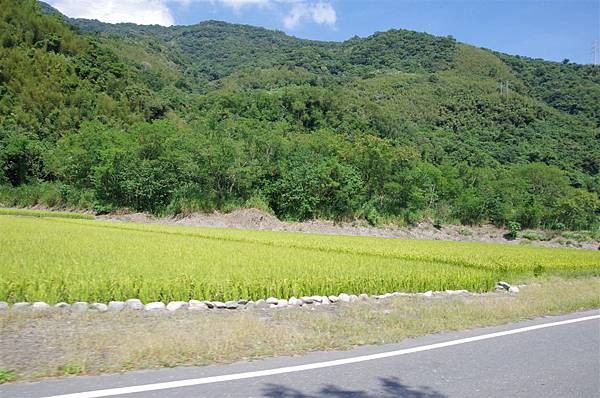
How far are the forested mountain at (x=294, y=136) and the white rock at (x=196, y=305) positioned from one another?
34872 mm

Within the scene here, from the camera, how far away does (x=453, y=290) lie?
1327cm

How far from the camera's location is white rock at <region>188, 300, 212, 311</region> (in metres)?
8.91

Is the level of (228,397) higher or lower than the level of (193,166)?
lower

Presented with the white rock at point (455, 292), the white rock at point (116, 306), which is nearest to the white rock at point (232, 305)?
the white rock at point (116, 306)

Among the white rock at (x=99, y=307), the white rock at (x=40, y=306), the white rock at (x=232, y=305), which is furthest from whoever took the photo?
the white rock at (x=232, y=305)

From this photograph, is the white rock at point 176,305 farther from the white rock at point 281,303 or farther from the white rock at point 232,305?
the white rock at point 281,303

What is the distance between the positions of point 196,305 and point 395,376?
494 centimetres

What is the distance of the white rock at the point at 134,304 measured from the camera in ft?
28.2

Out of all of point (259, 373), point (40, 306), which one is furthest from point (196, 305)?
point (259, 373)

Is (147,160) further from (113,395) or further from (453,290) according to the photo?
(113,395)

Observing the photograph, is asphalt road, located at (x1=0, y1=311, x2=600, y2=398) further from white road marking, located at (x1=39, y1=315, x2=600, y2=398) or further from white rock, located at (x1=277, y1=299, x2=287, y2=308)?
white rock, located at (x1=277, y1=299, x2=287, y2=308)

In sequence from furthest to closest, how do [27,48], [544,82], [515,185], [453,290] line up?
1. [544,82]
2. [27,48]
3. [515,185]
4. [453,290]

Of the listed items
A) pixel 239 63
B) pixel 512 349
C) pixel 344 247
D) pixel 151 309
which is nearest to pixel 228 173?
pixel 344 247

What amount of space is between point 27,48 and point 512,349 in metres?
95.3
